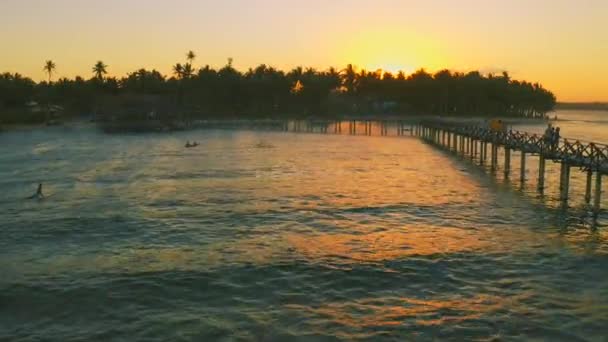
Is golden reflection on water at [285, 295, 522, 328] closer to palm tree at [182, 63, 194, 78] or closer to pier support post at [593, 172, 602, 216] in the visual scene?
pier support post at [593, 172, 602, 216]

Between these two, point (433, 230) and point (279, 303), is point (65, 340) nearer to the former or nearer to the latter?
point (279, 303)

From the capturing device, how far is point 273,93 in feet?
473

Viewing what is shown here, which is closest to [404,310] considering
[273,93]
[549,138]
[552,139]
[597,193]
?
[597,193]

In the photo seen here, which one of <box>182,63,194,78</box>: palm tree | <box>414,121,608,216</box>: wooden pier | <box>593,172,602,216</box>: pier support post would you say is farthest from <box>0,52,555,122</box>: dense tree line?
<box>593,172,602,216</box>: pier support post

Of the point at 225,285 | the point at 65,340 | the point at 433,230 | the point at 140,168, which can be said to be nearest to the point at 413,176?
the point at 433,230

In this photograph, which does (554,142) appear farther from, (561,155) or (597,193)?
(597,193)

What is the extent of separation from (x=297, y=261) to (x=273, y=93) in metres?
125

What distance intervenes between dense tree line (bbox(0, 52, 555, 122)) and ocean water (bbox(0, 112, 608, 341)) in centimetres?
8097

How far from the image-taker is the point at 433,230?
2661cm

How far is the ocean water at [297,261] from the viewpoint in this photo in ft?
50.9

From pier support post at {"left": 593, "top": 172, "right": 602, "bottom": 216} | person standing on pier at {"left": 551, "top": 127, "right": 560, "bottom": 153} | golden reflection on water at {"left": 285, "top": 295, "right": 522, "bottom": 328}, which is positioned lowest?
golden reflection on water at {"left": 285, "top": 295, "right": 522, "bottom": 328}

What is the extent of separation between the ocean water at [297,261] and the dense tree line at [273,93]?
81.0 meters

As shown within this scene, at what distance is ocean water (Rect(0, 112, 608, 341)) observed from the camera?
50.9 feet

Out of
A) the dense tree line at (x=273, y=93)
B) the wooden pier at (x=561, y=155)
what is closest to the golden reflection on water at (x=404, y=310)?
the wooden pier at (x=561, y=155)
